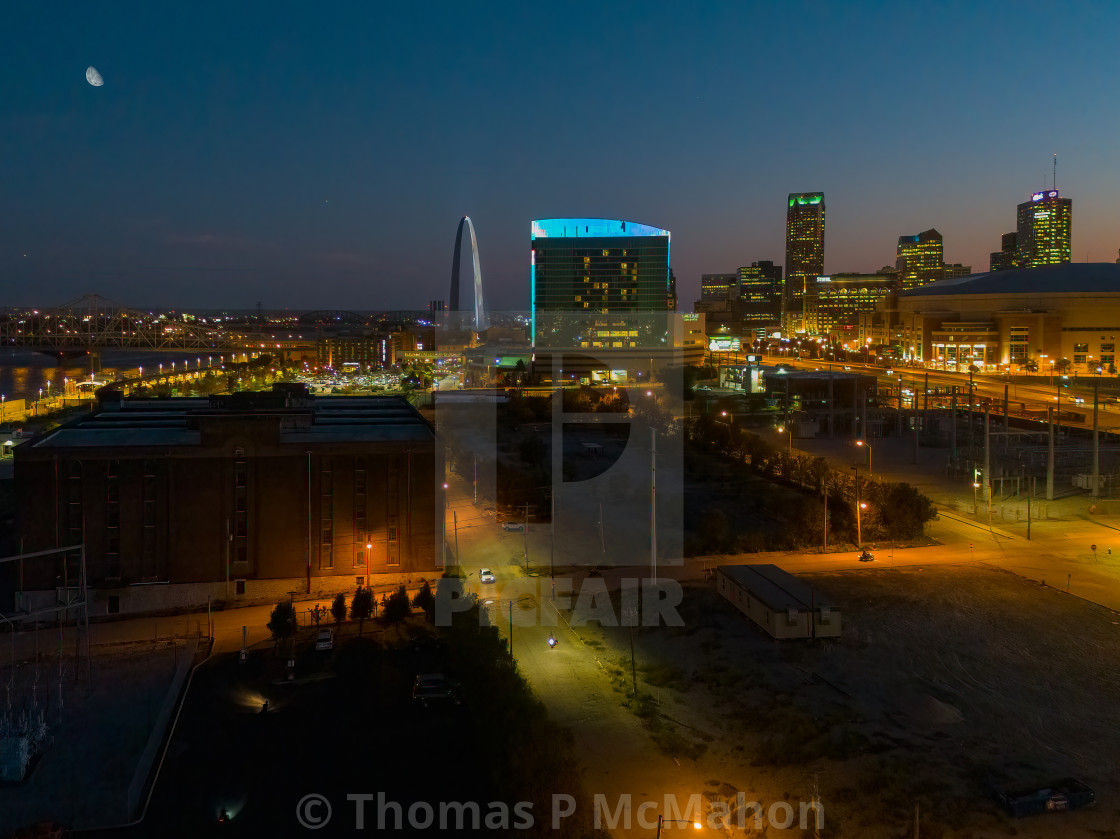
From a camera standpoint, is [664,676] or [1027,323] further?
[1027,323]

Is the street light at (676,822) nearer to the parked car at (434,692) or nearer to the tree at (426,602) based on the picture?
the parked car at (434,692)

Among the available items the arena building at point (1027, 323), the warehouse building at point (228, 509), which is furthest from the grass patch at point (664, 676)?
the arena building at point (1027, 323)

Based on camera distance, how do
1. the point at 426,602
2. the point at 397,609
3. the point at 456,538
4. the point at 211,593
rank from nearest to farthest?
the point at 397,609, the point at 426,602, the point at 211,593, the point at 456,538

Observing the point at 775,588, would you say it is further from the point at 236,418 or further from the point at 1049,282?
the point at 1049,282

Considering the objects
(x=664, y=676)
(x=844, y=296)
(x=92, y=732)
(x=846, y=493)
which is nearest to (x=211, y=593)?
(x=92, y=732)

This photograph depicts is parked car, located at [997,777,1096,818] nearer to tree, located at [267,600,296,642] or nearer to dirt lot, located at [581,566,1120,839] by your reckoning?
dirt lot, located at [581,566,1120,839]

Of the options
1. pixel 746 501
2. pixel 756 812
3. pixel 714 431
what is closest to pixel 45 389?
pixel 714 431
